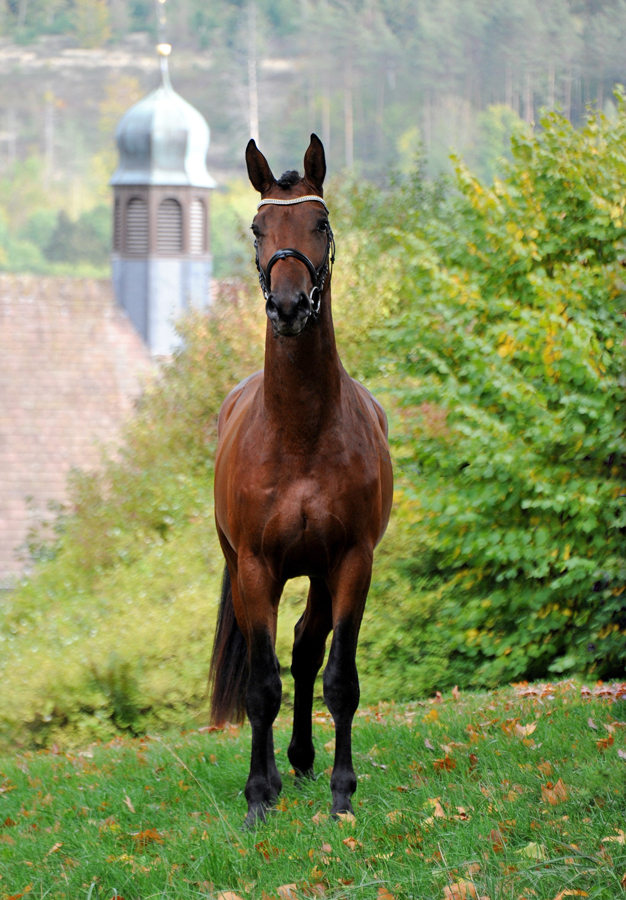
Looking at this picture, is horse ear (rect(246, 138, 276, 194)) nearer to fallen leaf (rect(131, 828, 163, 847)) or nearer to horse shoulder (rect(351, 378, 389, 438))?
horse shoulder (rect(351, 378, 389, 438))

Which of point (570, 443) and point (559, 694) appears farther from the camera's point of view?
point (570, 443)

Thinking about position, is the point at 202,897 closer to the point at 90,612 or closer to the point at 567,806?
the point at 567,806

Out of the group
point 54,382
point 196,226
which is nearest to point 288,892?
point 54,382

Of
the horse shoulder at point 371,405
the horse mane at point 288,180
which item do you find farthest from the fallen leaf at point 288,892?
the horse mane at point 288,180

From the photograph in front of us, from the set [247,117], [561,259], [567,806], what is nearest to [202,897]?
[567,806]

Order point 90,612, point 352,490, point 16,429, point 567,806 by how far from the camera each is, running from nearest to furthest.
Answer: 1. point 567,806
2. point 352,490
3. point 90,612
4. point 16,429

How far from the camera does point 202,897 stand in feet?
9.67

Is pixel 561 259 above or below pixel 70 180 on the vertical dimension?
below

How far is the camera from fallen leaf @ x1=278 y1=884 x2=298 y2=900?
2.86 meters

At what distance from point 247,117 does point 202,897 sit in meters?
64.7

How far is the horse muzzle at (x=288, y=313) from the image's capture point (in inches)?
122

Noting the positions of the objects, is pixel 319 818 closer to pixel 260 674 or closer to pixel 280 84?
pixel 260 674

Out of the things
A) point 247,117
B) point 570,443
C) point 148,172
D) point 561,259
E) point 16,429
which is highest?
point 247,117

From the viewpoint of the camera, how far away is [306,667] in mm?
4281
